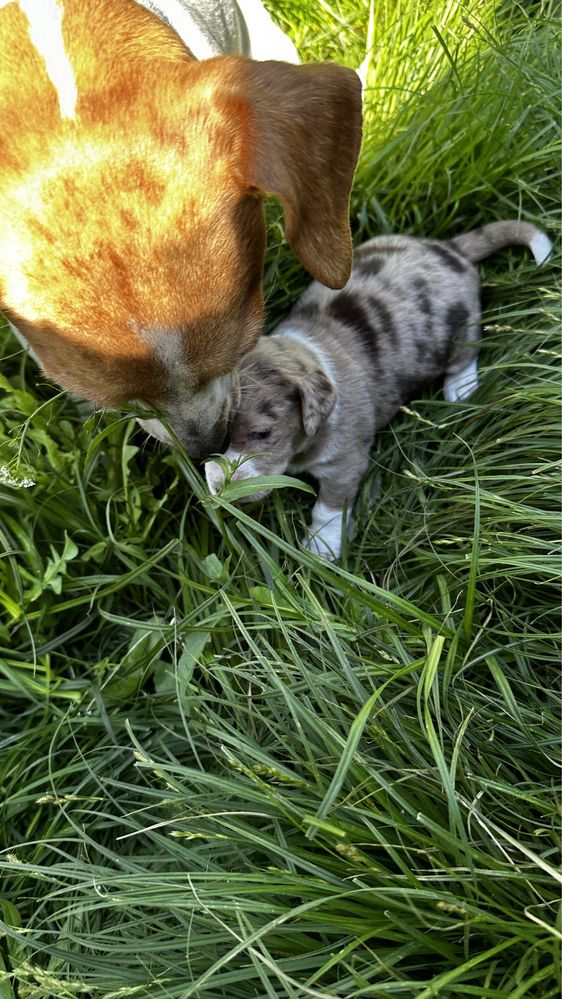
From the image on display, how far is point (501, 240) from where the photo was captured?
3115 mm

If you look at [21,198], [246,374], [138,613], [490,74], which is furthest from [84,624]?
[490,74]

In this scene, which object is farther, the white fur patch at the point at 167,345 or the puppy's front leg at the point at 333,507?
the puppy's front leg at the point at 333,507

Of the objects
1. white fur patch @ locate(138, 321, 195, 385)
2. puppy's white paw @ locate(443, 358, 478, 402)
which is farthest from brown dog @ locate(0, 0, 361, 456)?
puppy's white paw @ locate(443, 358, 478, 402)

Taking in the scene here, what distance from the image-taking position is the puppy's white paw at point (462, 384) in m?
3.07

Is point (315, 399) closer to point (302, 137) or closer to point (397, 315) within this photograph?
point (397, 315)

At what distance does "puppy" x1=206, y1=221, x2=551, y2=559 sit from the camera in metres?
2.76

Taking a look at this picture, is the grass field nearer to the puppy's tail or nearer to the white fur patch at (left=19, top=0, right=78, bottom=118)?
the puppy's tail

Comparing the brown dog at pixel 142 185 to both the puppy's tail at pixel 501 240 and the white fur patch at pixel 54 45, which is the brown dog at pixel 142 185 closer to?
the white fur patch at pixel 54 45

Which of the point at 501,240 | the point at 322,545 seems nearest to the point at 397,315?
the point at 501,240

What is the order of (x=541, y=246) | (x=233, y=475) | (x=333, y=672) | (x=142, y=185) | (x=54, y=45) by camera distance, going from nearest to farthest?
(x=142, y=185), (x=54, y=45), (x=333, y=672), (x=233, y=475), (x=541, y=246)

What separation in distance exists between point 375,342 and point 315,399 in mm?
578

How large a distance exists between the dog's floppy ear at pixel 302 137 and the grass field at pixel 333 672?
858 millimetres

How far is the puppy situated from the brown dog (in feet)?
2.26

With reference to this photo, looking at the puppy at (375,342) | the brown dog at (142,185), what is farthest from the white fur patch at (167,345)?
the puppy at (375,342)
